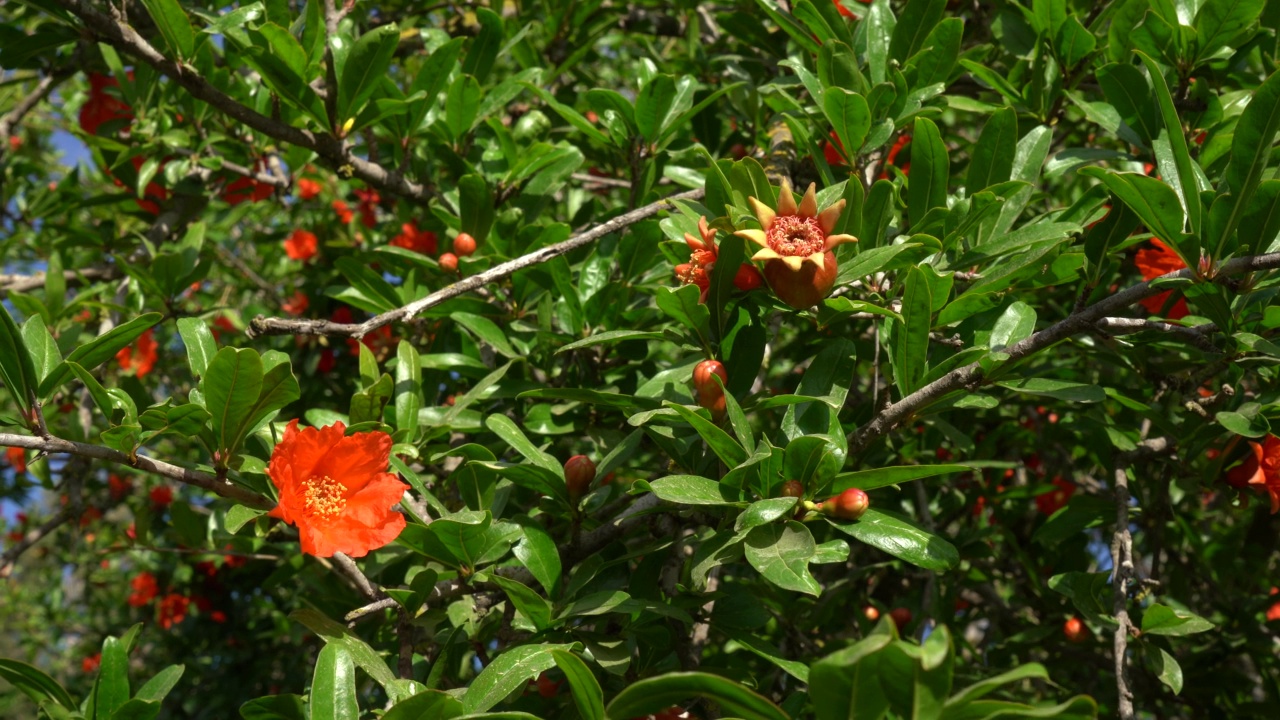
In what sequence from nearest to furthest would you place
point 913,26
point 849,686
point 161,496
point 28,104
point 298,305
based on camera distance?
point 849,686 < point 913,26 < point 28,104 < point 298,305 < point 161,496

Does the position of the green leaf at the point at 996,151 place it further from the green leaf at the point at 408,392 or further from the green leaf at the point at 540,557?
the green leaf at the point at 408,392

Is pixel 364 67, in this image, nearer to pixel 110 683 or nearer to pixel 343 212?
pixel 110 683

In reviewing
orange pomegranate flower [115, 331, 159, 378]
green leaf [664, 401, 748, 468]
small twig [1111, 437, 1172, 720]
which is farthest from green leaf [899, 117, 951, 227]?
orange pomegranate flower [115, 331, 159, 378]

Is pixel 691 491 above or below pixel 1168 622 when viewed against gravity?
above

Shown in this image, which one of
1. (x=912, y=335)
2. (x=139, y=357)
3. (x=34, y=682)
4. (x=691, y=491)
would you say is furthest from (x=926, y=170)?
(x=139, y=357)

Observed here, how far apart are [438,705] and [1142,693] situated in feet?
5.85

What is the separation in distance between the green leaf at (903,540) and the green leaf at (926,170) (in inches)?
18.4

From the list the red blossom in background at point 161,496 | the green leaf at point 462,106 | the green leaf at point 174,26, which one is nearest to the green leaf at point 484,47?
→ the green leaf at point 462,106

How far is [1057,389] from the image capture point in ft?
4.43

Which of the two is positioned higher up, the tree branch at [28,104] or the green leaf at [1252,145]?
the green leaf at [1252,145]

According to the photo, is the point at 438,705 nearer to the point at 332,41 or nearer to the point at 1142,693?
the point at 332,41

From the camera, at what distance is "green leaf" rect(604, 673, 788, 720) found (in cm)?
91

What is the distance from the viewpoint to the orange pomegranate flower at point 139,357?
2875 millimetres

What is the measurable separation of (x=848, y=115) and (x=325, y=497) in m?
0.99
